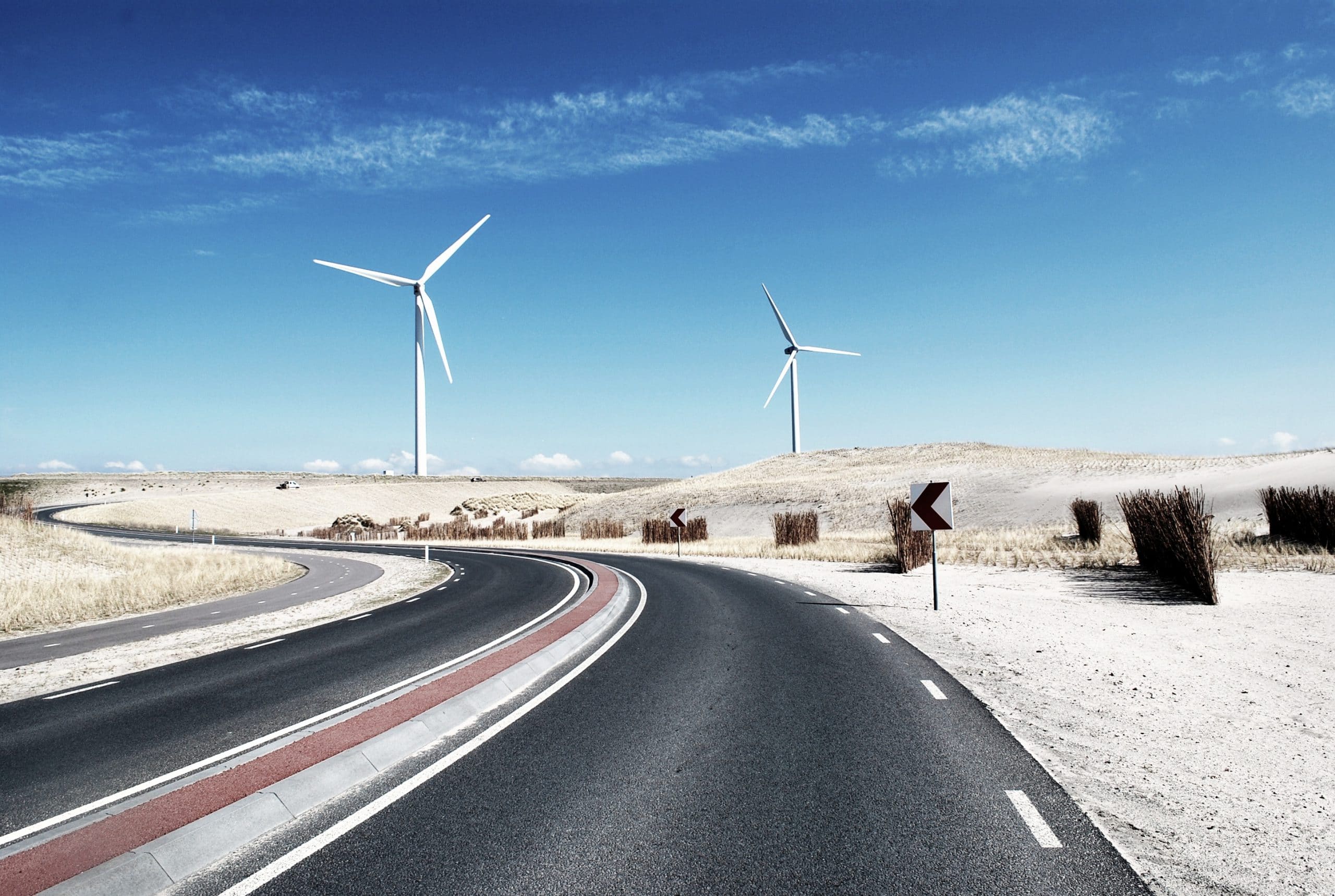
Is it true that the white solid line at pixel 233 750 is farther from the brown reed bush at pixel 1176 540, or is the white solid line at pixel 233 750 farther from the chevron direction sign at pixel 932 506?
the brown reed bush at pixel 1176 540

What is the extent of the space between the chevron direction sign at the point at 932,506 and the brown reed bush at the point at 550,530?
166 feet

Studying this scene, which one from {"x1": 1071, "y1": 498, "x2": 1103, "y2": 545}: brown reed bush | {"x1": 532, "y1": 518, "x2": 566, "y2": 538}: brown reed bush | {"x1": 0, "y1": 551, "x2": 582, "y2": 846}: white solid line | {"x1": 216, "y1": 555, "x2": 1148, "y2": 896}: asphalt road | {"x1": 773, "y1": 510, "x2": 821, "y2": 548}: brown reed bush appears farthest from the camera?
{"x1": 532, "y1": 518, "x2": 566, "y2": 538}: brown reed bush

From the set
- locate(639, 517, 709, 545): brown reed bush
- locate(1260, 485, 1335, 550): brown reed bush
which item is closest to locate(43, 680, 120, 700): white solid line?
locate(1260, 485, 1335, 550): brown reed bush

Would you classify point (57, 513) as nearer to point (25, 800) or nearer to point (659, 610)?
point (659, 610)

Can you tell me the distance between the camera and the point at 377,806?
536 cm

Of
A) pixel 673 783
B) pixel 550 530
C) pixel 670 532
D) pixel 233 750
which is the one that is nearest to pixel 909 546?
pixel 673 783

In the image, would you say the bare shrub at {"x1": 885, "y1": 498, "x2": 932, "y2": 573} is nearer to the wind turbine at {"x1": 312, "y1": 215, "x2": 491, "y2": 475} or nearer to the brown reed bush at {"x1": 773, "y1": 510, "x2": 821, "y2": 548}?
the brown reed bush at {"x1": 773, "y1": 510, "x2": 821, "y2": 548}

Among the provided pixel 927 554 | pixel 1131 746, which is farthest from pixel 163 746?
pixel 927 554

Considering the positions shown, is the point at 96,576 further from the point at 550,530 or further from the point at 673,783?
the point at 550,530

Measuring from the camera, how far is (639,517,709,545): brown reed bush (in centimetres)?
5066

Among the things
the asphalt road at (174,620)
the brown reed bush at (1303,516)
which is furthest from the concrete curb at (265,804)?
the brown reed bush at (1303,516)

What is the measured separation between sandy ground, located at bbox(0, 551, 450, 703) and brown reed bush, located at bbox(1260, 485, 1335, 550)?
25.2 meters

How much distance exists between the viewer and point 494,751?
258 inches

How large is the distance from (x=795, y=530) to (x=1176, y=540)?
2447 cm
